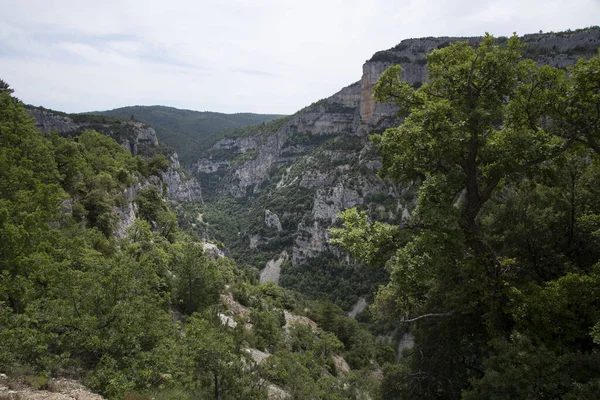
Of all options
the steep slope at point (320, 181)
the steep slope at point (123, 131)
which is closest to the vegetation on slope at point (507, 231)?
the steep slope at point (320, 181)

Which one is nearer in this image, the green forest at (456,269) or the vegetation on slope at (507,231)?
the vegetation on slope at (507,231)

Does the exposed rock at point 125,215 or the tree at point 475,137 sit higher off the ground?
the tree at point 475,137

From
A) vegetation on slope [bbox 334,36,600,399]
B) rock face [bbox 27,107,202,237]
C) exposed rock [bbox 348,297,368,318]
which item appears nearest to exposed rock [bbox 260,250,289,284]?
exposed rock [bbox 348,297,368,318]

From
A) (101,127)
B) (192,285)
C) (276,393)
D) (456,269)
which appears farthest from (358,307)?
(101,127)

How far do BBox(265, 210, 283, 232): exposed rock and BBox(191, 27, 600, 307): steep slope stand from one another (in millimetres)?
357

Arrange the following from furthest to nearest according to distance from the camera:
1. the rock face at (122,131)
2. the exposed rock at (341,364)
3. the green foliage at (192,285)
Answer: the rock face at (122,131) → the exposed rock at (341,364) → the green foliage at (192,285)

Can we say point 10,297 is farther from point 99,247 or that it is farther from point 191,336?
point 99,247

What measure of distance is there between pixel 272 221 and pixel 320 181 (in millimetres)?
22763

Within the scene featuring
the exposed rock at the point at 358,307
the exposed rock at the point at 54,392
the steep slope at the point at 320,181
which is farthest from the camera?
the steep slope at the point at 320,181

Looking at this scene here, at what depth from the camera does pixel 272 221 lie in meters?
117

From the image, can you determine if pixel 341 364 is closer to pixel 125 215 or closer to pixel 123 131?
pixel 125 215

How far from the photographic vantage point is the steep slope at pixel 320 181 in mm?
89562

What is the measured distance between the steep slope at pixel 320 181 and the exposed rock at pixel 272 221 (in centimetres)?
36

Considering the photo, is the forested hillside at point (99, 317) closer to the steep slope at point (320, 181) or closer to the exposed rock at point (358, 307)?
the steep slope at point (320, 181)
